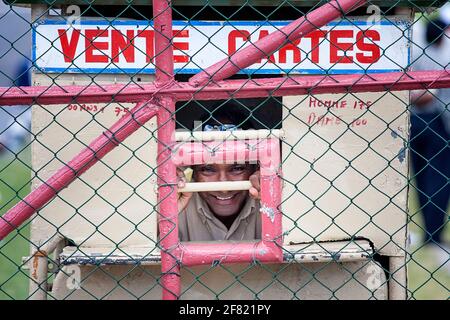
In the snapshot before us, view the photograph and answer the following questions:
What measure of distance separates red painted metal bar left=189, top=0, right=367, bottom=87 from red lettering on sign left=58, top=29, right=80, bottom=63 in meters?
0.79

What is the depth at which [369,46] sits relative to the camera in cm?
330

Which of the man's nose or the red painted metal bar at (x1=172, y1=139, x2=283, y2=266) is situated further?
the man's nose

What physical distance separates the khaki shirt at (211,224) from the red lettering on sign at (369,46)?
3.13ft

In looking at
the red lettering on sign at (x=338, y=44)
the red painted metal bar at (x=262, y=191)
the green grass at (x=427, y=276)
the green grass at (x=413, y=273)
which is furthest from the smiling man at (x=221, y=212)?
the green grass at (x=427, y=276)

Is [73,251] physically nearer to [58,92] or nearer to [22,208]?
[22,208]

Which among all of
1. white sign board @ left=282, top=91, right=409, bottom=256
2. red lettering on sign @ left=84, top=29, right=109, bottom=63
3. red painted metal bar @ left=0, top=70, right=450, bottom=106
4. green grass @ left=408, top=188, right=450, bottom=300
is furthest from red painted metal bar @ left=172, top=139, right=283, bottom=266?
green grass @ left=408, top=188, right=450, bottom=300

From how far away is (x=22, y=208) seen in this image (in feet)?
9.11

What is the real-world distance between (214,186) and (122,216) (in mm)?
480

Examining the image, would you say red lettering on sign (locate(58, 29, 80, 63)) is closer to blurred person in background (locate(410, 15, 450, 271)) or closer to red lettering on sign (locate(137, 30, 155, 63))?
red lettering on sign (locate(137, 30, 155, 63))

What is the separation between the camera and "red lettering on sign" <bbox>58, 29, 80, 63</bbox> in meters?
3.29

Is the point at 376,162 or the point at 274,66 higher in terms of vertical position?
the point at 274,66

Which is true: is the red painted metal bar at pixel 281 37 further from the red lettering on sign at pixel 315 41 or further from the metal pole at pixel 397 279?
the metal pole at pixel 397 279
